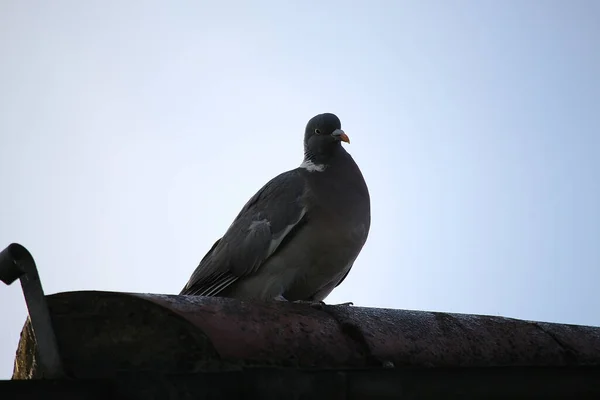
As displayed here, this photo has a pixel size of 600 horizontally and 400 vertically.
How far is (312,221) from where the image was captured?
4.41 meters

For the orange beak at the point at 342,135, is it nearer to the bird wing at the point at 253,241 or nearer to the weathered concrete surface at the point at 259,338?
the bird wing at the point at 253,241

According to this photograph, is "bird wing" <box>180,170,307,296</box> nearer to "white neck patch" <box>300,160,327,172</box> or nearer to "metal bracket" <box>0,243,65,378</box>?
"white neck patch" <box>300,160,327,172</box>

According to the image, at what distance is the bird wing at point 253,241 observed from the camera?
439 cm

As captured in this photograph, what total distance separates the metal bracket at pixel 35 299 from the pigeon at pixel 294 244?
7.65 ft

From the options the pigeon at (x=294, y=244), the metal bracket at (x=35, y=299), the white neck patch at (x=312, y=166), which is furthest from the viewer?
the white neck patch at (x=312, y=166)

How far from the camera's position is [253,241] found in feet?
14.6

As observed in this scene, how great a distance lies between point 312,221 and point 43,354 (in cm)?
257

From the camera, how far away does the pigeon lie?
4355 millimetres

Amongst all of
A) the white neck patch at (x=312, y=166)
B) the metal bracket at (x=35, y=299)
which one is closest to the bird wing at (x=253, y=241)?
the white neck patch at (x=312, y=166)

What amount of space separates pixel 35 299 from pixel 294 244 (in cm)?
247

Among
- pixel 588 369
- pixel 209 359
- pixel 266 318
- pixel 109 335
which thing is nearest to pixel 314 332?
pixel 266 318

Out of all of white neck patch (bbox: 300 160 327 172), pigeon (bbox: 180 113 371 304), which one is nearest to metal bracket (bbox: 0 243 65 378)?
pigeon (bbox: 180 113 371 304)

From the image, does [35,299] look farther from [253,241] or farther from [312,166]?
[312,166]

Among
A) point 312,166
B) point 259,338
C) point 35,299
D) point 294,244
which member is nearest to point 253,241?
point 294,244
